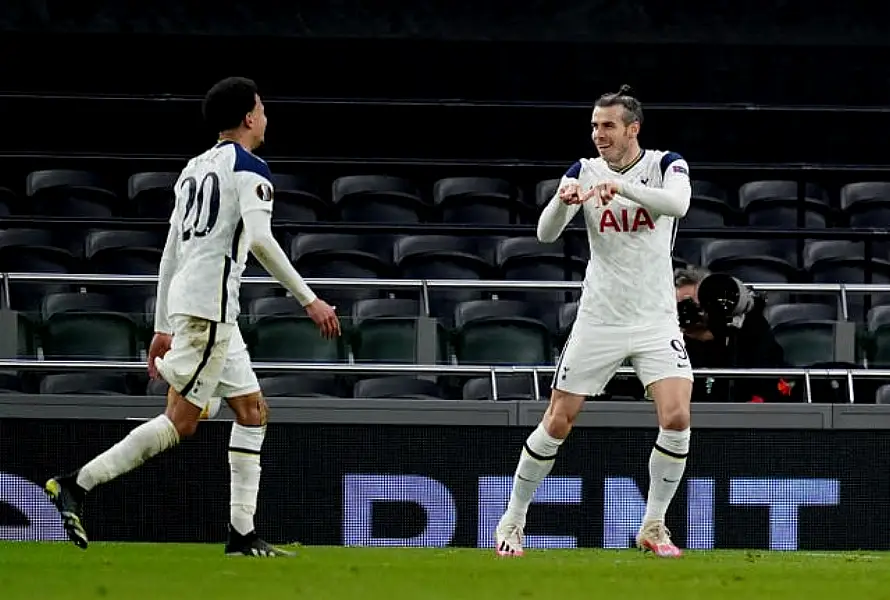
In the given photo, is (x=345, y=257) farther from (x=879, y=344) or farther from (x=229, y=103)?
(x=229, y=103)

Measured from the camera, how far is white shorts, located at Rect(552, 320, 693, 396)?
768cm

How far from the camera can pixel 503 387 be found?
1059 centimetres

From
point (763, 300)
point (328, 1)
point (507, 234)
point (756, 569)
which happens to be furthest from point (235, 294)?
point (328, 1)

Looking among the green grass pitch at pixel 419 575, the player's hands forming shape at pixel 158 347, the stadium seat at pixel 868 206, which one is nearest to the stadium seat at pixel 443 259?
the stadium seat at pixel 868 206

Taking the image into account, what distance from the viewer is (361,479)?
367 inches

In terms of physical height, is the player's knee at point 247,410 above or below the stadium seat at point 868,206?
below

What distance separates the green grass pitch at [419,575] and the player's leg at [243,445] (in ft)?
0.59

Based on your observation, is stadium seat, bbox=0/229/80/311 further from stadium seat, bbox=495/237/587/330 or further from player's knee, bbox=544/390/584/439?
player's knee, bbox=544/390/584/439

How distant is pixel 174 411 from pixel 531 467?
5.27 ft

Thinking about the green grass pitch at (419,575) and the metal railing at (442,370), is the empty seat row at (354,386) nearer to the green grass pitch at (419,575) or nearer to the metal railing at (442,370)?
the metal railing at (442,370)

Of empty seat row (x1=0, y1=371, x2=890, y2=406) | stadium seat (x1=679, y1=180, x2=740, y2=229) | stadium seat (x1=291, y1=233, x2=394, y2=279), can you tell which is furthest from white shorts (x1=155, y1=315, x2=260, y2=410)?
stadium seat (x1=679, y1=180, x2=740, y2=229)

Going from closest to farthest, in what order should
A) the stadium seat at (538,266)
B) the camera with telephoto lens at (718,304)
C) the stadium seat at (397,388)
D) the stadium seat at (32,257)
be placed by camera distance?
the camera with telephoto lens at (718,304) < the stadium seat at (397,388) < the stadium seat at (538,266) < the stadium seat at (32,257)

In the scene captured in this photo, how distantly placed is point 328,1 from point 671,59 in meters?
3.14

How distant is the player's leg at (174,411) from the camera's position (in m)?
6.96
